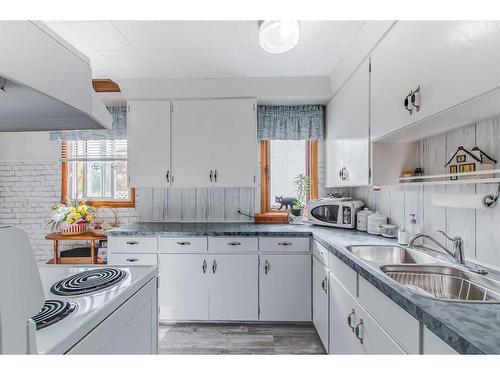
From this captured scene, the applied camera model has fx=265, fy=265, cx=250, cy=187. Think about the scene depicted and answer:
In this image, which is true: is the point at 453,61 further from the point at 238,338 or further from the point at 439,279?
the point at 238,338

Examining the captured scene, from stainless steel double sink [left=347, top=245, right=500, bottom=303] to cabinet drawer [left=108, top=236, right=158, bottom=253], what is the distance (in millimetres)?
1866

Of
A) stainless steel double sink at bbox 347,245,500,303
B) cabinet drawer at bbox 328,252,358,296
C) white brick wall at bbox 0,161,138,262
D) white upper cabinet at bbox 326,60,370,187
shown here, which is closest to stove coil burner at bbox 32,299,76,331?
stainless steel double sink at bbox 347,245,500,303

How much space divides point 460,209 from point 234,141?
1.92 m

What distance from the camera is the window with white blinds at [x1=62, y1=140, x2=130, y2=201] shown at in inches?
122

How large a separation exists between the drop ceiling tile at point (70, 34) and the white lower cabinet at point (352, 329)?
2577mm

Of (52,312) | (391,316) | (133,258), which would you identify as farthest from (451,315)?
(133,258)

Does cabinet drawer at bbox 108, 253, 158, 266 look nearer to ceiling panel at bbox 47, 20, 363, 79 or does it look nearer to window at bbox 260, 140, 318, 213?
window at bbox 260, 140, 318, 213

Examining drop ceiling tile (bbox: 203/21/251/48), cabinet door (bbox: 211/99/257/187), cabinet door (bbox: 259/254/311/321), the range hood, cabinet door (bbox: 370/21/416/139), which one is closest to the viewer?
the range hood

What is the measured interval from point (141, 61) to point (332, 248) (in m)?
2.29

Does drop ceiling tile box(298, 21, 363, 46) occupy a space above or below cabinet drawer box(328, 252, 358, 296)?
above

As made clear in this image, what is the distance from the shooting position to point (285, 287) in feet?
7.91

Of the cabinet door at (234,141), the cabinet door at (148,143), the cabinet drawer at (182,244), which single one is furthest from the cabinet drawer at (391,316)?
the cabinet door at (148,143)
